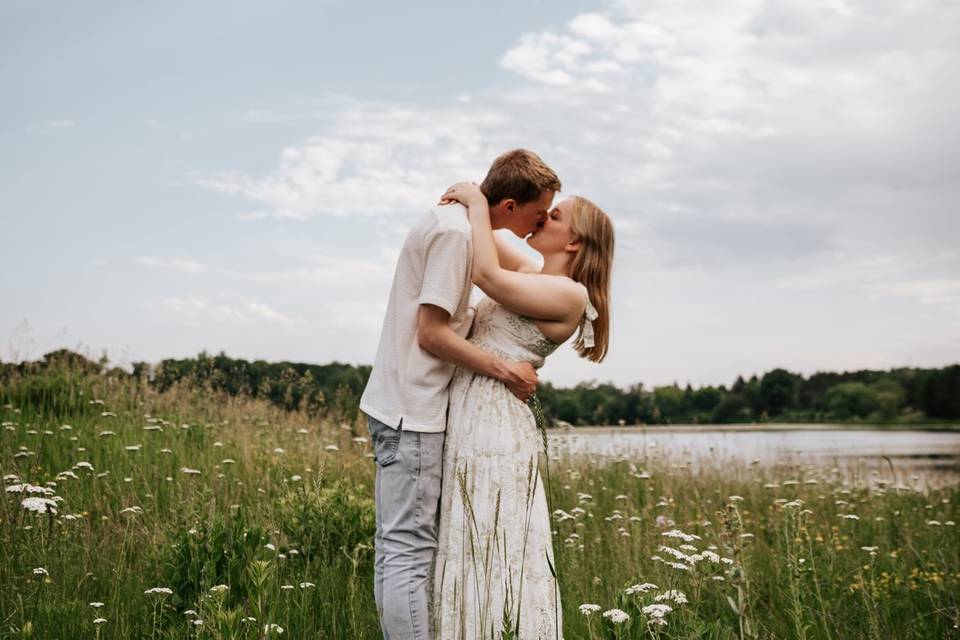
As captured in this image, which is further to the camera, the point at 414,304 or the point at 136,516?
the point at 136,516

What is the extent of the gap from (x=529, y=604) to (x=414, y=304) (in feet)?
4.70

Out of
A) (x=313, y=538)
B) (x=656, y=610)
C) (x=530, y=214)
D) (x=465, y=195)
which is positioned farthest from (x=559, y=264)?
(x=313, y=538)

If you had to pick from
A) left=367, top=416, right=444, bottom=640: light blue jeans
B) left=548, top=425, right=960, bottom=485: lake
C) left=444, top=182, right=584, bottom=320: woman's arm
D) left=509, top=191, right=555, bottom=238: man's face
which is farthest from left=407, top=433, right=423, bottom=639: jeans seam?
left=548, top=425, right=960, bottom=485: lake

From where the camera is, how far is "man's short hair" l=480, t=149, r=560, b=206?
3.75 meters

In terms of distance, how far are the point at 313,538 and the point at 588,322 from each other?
287 centimetres

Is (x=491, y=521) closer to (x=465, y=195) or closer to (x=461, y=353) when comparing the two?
(x=461, y=353)

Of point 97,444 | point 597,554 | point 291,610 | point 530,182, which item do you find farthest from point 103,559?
point 530,182

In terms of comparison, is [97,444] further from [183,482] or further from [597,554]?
[597,554]

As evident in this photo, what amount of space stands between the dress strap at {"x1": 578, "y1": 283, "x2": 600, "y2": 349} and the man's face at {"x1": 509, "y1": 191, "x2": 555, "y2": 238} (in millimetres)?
382

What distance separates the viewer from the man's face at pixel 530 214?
3.80 m

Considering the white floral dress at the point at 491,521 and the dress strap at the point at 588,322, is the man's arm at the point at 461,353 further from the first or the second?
the dress strap at the point at 588,322

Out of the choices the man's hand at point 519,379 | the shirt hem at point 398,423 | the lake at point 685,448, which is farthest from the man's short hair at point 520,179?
the lake at point 685,448

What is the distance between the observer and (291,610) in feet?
15.3

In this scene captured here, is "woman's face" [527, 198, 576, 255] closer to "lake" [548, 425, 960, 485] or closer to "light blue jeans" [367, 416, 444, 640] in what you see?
"light blue jeans" [367, 416, 444, 640]
